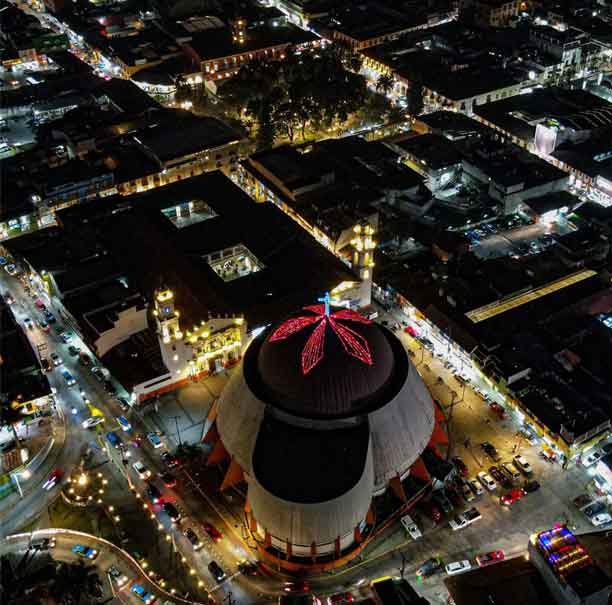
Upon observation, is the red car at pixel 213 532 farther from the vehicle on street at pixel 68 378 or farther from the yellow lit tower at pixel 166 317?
the vehicle on street at pixel 68 378

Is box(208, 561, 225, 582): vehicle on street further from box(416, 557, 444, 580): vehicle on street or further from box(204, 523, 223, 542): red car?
box(416, 557, 444, 580): vehicle on street

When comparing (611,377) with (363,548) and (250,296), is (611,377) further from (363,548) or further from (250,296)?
(250,296)

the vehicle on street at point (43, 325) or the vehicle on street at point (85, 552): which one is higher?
the vehicle on street at point (85, 552)

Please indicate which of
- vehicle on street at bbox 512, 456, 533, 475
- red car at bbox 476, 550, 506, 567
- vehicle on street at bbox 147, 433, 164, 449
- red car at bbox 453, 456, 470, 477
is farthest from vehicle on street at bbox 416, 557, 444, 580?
vehicle on street at bbox 147, 433, 164, 449

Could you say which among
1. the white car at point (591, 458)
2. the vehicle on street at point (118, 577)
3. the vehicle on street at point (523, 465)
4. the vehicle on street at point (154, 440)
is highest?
the white car at point (591, 458)

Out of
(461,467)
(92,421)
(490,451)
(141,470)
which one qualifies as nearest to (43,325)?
(92,421)

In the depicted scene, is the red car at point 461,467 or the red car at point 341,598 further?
the red car at point 461,467

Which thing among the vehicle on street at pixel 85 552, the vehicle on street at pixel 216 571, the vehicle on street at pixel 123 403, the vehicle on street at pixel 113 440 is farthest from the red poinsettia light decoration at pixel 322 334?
the vehicle on street at pixel 85 552
